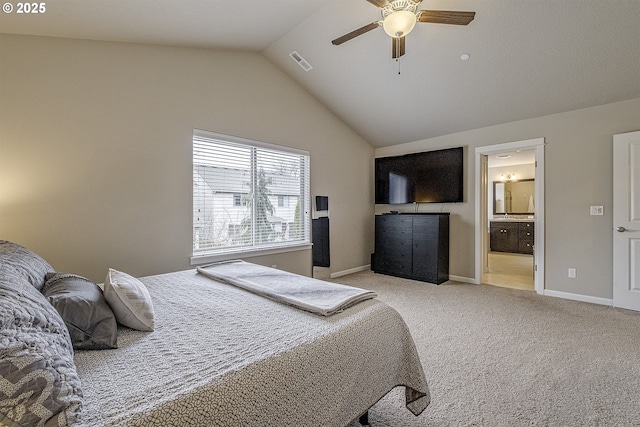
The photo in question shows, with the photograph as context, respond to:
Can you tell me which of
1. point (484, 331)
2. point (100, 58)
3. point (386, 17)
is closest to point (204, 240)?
point (100, 58)

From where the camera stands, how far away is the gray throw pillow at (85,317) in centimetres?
111

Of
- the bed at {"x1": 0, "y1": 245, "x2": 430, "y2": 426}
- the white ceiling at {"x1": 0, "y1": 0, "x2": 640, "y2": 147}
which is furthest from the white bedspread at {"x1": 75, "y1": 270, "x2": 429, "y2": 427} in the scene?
the white ceiling at {"x1": 0, "y1": 0, "x2": 640, "y2": 147}

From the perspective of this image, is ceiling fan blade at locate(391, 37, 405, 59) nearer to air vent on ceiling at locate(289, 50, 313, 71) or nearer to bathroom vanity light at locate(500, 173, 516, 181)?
air vent on ceiling at locate(289, 50, 313, 71)

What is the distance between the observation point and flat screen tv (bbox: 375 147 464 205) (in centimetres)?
463

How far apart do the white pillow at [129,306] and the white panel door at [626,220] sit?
4.78 m

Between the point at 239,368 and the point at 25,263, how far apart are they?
4.36 ft

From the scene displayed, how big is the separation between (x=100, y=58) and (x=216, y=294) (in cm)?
256

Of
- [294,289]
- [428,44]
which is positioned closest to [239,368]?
[294,289]

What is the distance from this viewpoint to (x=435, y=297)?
3.80 metres

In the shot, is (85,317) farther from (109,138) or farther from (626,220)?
(626,220)

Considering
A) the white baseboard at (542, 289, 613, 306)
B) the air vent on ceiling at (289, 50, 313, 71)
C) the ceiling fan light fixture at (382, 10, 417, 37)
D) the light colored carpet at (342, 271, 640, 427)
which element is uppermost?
the air vent on ceiling at (289, 50, 313, 71)

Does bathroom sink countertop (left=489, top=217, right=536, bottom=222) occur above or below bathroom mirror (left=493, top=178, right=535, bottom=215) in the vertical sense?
below

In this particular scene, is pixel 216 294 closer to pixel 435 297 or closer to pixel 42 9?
pixel 42 9

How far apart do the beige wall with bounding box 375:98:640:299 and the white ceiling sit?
18cm
